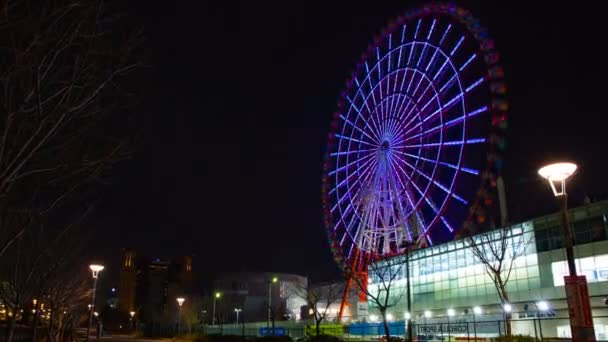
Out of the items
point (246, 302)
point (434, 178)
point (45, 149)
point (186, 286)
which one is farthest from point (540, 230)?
point (186, 286)

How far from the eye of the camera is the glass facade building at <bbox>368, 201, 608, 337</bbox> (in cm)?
3772

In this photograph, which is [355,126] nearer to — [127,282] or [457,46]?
[457,46]

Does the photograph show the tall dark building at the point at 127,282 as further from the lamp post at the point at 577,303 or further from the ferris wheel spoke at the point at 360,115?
the lamp post at the point at 577,303

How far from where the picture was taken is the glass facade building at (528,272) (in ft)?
124

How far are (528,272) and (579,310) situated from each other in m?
36.8

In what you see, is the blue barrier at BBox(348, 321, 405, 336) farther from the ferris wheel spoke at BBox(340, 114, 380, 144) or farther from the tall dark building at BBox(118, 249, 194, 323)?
the tall dark building at BBox(118, 249, 194, 323)

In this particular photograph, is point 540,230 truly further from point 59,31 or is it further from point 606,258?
point 59,31

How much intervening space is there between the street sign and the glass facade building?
81.5ft

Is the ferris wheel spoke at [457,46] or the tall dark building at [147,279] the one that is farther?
the tall dark building at [147,279]

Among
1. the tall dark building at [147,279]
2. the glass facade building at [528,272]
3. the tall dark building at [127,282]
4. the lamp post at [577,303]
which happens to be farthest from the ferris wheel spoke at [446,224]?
the tall dark building at [127,282]

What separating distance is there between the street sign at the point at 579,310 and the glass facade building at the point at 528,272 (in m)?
24.8

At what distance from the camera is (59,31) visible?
8664 millimetres

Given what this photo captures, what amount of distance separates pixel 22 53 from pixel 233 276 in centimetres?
10948

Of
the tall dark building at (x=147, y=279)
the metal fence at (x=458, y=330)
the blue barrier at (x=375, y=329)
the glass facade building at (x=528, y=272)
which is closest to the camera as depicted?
the metal fence at (x=458, y=330)
